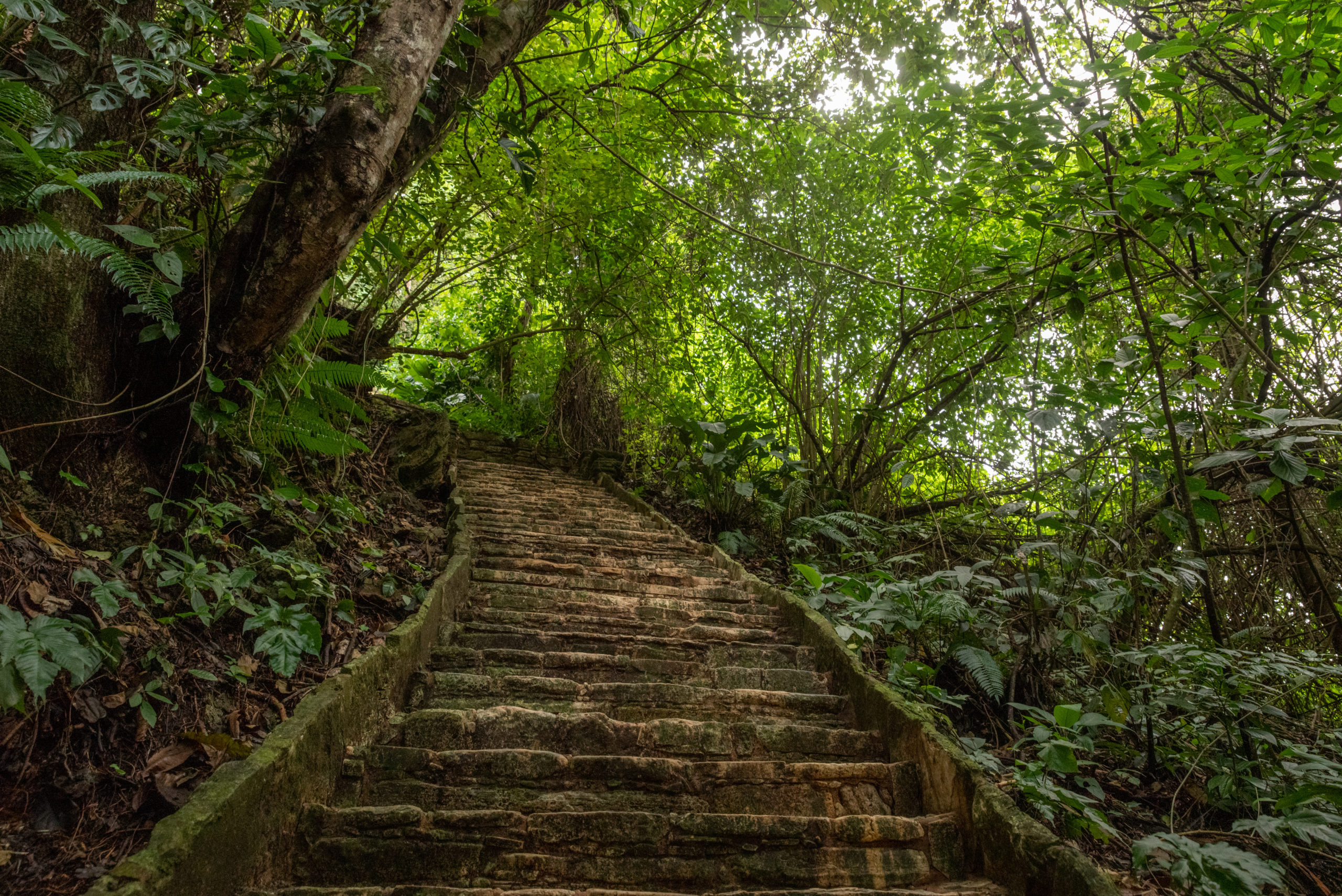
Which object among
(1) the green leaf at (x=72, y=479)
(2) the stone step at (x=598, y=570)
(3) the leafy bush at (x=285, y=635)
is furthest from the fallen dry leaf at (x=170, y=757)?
(2) the stone step at (x=598, y=570)

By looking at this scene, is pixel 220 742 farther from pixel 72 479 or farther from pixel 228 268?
pixel 228 268

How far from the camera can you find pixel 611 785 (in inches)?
103

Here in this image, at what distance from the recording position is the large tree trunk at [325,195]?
8.33 ft

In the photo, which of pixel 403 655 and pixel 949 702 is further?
pixel 949 702

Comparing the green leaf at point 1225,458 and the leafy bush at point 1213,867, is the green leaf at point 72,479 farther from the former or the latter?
the green leaf at point 1225,458

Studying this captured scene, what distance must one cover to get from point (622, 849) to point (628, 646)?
1.63 meters

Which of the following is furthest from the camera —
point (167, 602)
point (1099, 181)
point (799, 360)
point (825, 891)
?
point (799, 360)

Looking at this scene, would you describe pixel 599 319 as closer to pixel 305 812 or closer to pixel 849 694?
pixel 849 694

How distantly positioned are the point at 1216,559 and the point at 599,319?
19.9 feet

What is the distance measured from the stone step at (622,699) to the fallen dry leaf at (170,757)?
3.49 feet

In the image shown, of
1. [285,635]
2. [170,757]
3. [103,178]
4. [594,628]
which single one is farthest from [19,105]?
[594,628]

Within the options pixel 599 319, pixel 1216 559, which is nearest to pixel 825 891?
pixel 1216 559

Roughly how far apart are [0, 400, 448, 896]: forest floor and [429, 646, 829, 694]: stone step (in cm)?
44

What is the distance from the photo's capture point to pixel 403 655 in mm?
3088
